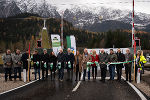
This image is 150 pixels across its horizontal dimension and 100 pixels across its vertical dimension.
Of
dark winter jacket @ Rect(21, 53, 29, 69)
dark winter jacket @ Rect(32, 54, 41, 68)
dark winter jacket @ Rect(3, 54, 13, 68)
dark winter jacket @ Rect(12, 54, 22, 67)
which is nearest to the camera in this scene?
dark winter jacket @ Rect(12, 54, 22, 67)

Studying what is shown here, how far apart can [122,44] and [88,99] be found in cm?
10274

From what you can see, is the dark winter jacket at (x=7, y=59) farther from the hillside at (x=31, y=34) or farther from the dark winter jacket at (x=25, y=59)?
the hillside at (x=31, y=34)

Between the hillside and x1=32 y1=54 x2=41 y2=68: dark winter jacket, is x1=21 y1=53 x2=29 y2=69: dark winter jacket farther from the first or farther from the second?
the hillside

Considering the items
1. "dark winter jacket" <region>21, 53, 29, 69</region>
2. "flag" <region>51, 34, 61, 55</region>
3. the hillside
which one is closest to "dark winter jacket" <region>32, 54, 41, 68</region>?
"dark winter jacket" <region>21, 53, 29, 69</region>

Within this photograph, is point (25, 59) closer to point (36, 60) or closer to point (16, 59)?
point (16, 59)

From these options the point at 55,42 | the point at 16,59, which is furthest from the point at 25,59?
the point at 55,42

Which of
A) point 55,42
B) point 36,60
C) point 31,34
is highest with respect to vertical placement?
point 31,34

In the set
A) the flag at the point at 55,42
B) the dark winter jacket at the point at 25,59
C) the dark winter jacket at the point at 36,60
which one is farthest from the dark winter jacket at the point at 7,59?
the flag at the point at 55,42

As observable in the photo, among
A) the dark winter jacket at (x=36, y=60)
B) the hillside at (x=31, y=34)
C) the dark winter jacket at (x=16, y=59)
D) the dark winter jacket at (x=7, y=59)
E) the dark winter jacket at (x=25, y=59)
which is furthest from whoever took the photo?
the hillside at (x=31, y=34)

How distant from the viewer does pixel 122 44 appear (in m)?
108

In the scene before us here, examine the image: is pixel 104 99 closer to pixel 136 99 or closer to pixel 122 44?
pixel 136 99

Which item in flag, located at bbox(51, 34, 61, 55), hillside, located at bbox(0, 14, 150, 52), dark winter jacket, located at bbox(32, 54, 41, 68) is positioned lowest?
dark winter jacket, located at bbox(32, 54, 41, 68)

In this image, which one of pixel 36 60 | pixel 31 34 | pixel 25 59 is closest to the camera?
pixel 25 59

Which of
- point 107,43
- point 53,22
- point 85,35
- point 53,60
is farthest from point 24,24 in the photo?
point 53,60
